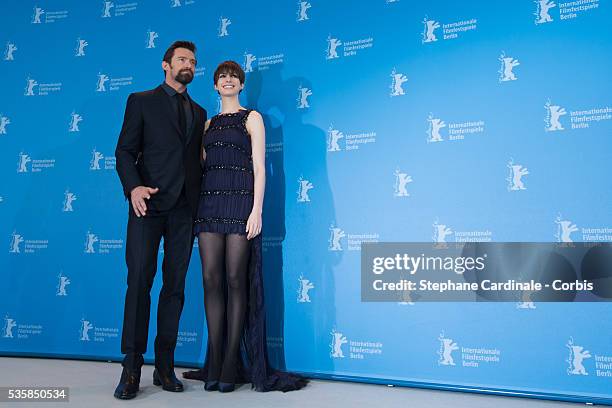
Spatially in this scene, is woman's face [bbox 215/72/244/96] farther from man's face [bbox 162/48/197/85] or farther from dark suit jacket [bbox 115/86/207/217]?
dark suit jacket [bbox 115/86/207/217]

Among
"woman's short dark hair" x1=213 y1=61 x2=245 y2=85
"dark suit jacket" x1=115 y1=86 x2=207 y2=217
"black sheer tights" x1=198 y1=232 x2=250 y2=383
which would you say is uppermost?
"woman's short dark hair" x1=213 y1=61 x2=245 y2=85

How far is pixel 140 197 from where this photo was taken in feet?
8.92

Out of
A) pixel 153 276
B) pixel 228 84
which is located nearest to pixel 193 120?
pixel 228 84

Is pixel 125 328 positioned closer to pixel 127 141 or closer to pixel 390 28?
pixel 127 141

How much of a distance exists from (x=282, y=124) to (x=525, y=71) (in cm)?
141

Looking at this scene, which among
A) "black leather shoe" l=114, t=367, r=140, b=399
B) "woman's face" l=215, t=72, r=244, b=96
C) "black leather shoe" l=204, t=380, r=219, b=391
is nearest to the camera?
"black leather shoe" l=114, t=367, r=140, b=399

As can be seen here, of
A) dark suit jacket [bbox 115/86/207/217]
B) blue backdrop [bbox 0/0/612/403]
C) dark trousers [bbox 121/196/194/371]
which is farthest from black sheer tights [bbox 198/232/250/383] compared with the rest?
blue backdrop [bbox 0/0/612/403]

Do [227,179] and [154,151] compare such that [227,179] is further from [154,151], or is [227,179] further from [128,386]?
[128,386]

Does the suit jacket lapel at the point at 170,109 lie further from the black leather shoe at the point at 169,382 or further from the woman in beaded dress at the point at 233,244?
the black leather shoe at the point at 169,382

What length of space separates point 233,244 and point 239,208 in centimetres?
19

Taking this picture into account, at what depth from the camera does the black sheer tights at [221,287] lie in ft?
9.59

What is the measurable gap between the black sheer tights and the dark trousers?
122 millimetres

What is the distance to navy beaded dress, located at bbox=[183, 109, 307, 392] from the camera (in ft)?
9.60

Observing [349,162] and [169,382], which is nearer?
[169,382]
